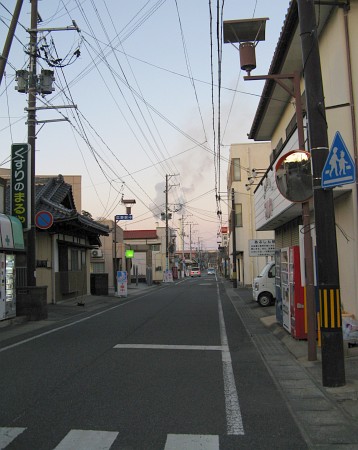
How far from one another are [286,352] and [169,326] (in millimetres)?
4820

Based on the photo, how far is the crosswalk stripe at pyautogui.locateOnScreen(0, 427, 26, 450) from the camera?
15.6 feet

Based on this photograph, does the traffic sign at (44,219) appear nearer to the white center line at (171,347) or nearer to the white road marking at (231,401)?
the white center line at (171,347)

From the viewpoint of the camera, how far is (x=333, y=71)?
1047 centimetres

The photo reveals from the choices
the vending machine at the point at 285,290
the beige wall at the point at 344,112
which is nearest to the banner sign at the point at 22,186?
the vending machine at the point at 285,290

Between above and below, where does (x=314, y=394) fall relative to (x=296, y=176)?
below

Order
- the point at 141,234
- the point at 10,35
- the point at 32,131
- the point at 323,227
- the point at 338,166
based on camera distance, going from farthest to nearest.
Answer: the point at 141,234 < the point at 32,131 < the point at 10,35 < the point at 323,227 < the point at 338,166

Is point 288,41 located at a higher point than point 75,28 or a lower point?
lower

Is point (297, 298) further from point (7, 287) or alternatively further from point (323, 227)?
point (7, 287)

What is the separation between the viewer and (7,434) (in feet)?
16.4

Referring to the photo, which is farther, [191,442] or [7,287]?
[7,287]

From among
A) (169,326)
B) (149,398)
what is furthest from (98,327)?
(149,398)

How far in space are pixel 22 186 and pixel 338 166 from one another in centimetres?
1273

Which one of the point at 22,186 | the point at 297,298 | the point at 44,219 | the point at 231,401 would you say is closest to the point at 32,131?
the point at 22,186

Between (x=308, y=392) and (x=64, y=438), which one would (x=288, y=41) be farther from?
(x=64, y=438)
